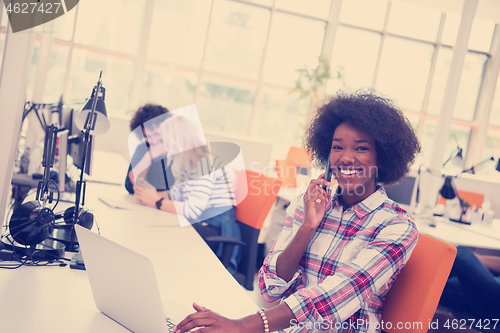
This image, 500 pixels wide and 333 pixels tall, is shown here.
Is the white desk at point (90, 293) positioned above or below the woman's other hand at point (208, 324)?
below

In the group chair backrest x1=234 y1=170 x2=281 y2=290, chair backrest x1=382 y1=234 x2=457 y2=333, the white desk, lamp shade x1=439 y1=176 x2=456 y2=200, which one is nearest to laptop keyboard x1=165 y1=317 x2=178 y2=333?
the white desk

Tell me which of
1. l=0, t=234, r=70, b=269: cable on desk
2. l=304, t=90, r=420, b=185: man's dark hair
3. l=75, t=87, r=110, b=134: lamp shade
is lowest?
l=0, t=234, r=70, b=269: cable on desk

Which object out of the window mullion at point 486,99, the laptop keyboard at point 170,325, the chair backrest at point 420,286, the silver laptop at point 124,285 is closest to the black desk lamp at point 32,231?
the silver laptop at point 124,285

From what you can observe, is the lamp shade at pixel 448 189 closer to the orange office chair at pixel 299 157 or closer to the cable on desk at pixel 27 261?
the orange office chair at pixel 299 157

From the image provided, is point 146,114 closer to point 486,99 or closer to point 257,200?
point 257,200

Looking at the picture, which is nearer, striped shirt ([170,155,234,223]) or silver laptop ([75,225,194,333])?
silver laptop ([75,225,194,333])

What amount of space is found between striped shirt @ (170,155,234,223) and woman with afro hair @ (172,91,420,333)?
1.07 m

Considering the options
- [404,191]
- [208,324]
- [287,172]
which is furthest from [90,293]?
[287,172]

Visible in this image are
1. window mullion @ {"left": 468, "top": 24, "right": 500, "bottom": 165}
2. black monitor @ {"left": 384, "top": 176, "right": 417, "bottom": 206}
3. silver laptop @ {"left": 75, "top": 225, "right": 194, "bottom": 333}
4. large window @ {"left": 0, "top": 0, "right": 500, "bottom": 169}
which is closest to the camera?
silver laptop @ {"left": 75, "top": 225, "right": 194, "bottom": 333}

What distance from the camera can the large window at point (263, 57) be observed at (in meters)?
6.86

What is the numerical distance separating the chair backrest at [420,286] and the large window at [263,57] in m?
5.93

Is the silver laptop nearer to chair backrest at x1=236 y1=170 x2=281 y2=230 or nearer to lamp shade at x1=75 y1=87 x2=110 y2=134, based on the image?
lamp shade at x1=75 y1=87 x2=110 y2=134

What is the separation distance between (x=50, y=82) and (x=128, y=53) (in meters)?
1.37

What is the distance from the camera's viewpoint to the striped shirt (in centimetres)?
238
